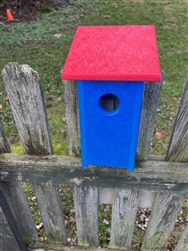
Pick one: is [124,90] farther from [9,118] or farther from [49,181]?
[9,118]

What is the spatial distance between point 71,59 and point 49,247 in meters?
1.64

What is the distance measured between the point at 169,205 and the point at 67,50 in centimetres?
352

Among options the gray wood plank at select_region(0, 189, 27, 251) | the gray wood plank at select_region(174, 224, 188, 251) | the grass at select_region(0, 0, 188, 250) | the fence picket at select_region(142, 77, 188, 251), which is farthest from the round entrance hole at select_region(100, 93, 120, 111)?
the grass at select_region(0, 0, 188, 250)

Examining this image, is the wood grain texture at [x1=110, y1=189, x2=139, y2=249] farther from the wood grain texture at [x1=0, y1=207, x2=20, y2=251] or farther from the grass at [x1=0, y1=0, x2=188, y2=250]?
the wood grain texture at [x1=0, y1=207, x2=20, y2=251]

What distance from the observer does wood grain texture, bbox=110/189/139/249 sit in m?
1.62

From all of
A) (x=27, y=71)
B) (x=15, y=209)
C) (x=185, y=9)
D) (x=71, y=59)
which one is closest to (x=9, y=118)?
(x=15, y=209)

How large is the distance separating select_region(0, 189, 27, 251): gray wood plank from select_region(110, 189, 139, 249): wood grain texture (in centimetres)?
65

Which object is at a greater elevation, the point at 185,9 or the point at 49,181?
the point at 49,181

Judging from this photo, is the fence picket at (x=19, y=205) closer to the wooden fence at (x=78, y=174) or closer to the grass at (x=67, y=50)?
the wooden fence at (x=78, y=174)

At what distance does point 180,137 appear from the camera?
54.4 inches

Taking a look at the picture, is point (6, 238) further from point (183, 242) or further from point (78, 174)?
point (183, 242)

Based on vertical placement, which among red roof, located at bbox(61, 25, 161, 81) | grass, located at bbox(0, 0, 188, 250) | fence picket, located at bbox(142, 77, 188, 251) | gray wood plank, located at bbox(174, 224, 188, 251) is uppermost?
red roof, located at bbox(61, 25, 161, 81)

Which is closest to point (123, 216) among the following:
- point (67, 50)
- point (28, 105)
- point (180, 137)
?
point (180, 137)

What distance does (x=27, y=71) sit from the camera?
1205 mm
